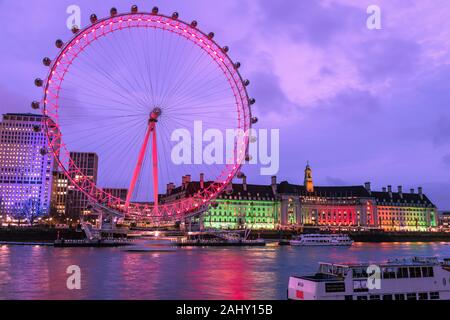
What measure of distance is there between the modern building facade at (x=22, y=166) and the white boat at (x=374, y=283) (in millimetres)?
161846

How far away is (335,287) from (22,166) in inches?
6716

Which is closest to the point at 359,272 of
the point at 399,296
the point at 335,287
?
the point at 335,287

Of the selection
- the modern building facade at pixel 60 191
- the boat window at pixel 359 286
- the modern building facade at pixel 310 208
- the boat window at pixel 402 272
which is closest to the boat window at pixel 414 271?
the boat window at pixel 402 272

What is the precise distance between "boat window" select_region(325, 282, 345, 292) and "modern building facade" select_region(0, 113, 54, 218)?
16279cm

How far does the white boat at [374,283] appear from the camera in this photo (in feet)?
62.6

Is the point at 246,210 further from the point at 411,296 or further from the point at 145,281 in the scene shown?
the point at 411,296

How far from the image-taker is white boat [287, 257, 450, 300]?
1909 cm

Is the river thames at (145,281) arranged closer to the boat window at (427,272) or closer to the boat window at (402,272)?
the boat window at (402,272)

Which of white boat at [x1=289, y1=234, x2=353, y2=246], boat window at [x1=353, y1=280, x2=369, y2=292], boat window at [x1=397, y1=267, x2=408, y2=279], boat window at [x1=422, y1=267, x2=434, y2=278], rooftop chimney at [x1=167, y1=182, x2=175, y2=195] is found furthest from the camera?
rooftop chimney at [x1=167, y1=182, x2=175, y2=195]

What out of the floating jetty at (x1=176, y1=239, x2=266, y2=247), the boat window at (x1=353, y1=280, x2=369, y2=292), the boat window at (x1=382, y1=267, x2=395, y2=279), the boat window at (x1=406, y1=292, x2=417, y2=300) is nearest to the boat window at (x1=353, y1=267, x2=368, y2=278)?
the boat window at (x1=353, y1=280, x2=369, y2=292)

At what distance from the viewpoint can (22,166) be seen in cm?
17038

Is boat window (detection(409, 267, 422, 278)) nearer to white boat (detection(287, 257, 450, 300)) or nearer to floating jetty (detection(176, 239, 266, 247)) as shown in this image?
white boat (detection(287, 257, 450, 300))
